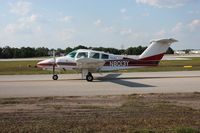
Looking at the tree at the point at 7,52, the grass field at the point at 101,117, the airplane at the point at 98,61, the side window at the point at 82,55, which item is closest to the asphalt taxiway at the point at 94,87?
the airplane at the point at 98,61

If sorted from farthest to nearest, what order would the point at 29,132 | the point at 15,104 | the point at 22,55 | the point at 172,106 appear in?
the point at 22,55, the point at 15,104, the point at 172,106, the point at 29,132

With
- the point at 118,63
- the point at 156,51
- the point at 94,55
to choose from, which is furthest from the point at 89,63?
the point at 156,51

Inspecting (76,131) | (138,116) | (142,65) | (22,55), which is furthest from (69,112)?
(22,55)

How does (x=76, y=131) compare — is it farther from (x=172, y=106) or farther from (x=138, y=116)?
(x=172, y=106)

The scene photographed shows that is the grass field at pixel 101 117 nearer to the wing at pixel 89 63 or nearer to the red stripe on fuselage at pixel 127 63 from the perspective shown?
the wing at pixel 89 63

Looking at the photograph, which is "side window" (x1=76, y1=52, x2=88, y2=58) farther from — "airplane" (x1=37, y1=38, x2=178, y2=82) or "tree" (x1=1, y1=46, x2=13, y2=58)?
"tree" (x1=1, y1=46, x2=13, y2=58)

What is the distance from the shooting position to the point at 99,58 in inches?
993

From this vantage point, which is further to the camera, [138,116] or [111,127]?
[138,116]

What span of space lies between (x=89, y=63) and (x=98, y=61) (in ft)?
2.30

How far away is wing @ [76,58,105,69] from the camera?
24.4 meters

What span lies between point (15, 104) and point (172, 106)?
5484 mm

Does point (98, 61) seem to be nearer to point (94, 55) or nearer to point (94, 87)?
point (94, 55)

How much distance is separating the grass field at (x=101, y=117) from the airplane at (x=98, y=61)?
11889 millimetres

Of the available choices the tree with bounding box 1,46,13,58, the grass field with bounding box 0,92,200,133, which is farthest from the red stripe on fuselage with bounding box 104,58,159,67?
the tree with bounding box 1,46,13,58
